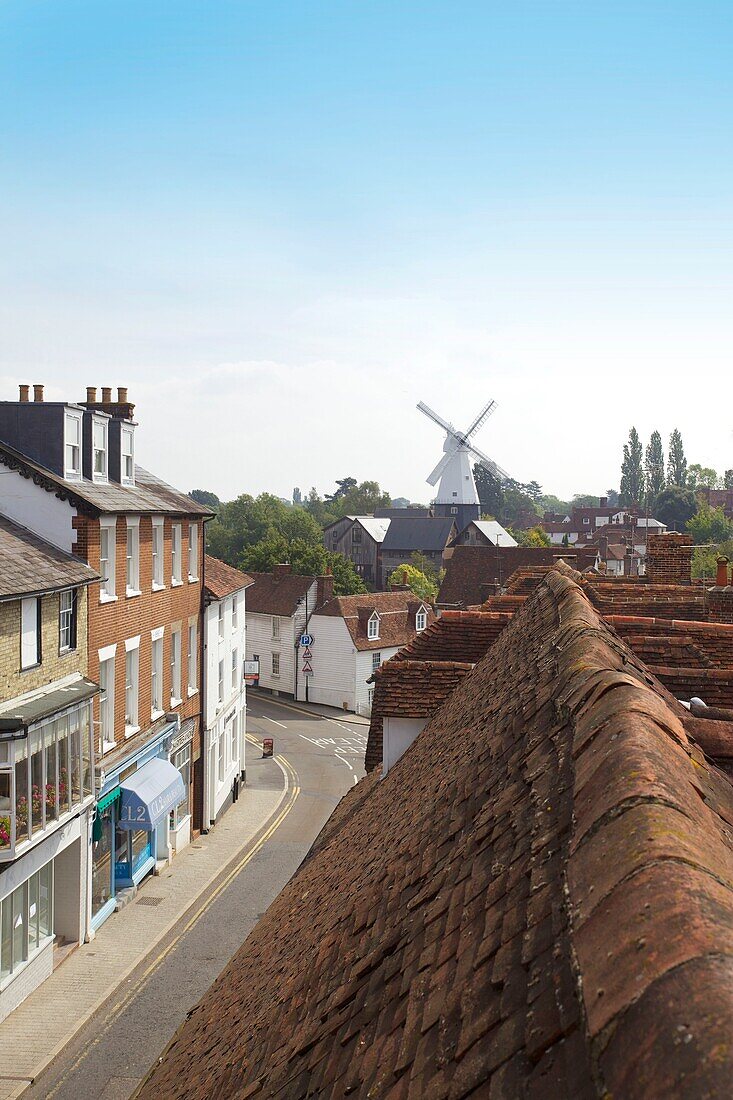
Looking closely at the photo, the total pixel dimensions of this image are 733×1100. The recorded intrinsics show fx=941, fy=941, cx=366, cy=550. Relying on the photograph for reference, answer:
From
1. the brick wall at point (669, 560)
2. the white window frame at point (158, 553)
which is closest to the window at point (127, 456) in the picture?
the white window frame at point (158, 553)

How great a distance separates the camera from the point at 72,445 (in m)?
25.9

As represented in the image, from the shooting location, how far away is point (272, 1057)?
4.37m

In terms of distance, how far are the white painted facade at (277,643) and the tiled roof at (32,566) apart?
39.3m

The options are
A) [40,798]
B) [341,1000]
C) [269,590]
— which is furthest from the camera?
[269,590]

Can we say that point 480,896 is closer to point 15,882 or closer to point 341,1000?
point 341,1000

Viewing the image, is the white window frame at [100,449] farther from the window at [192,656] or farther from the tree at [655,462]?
the tree at [655,462]

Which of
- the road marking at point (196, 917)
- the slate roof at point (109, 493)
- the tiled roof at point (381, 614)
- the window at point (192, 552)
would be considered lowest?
the road marking at point (196, 917)

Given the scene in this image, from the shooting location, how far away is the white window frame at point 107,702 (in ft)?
83.0

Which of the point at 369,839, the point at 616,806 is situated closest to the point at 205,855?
the point at 369,839

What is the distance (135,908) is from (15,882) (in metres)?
8.55

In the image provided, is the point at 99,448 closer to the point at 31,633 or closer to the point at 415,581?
the point at 31,633

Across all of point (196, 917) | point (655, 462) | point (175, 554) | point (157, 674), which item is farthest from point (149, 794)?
point (655, 462)

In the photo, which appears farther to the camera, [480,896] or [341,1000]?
[341,1000]

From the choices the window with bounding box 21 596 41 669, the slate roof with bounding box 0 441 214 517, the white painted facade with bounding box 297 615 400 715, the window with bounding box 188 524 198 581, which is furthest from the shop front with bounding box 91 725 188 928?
the white painted facade with bounding box 297 615 400 715
